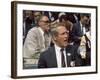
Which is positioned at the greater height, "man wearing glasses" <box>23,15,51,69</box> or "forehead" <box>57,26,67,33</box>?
"forehead" <box>57,26,67,33</box>

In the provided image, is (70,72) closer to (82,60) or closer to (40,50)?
(82,60)

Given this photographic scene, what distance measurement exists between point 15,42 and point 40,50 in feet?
0.71

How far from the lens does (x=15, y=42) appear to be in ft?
6.01

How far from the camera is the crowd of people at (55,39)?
190 centimetres

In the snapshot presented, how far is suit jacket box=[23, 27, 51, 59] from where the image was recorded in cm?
189

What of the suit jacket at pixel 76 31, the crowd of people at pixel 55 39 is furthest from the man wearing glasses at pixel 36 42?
the suit jacket at pixel 76 31

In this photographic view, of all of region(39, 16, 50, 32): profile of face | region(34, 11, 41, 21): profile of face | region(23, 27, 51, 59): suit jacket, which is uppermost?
region(34, 11, 41, 21): profile of face

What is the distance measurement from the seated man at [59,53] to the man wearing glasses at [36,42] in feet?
0.14

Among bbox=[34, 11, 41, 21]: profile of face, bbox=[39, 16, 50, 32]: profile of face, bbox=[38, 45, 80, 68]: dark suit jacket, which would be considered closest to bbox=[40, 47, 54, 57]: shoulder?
bbox=[38, 45, 80, 68]: dark suit jacket

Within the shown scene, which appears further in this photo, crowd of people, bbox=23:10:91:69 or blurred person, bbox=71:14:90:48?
blurred person, bbox=71:14:90:48

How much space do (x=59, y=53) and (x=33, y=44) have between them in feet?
0.77

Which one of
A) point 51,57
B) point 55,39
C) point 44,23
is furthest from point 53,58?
point 44,23

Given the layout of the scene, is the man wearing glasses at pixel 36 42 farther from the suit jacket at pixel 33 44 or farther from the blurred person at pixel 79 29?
the blurred person at pixel 79 29

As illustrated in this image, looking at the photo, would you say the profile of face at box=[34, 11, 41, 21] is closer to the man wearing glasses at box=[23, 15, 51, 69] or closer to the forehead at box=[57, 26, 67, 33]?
the man wearing glasses at box=[23, 15, 51, 69]
